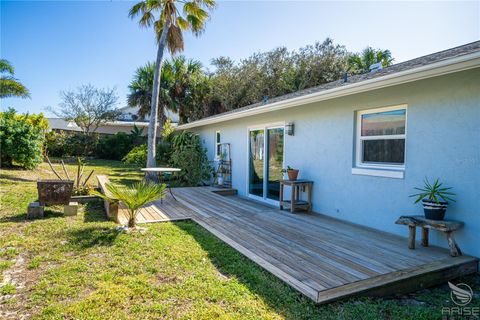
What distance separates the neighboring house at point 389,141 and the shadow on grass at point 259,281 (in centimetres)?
276

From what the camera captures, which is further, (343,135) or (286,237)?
(343,135)

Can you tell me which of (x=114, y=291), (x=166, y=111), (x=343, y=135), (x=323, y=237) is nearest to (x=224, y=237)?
(x=323, y=237)

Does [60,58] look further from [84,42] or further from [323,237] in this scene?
[323,237]

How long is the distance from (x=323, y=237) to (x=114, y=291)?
328 cm

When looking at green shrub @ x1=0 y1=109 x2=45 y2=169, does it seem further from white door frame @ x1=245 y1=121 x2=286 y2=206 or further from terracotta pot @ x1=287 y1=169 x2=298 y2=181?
terracotta pot @ x1=287 y1=169 x2=298 y2=181

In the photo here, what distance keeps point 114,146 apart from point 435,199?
21.4 meters

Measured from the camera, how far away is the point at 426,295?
11.1 feet

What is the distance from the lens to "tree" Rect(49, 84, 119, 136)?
22.8 m

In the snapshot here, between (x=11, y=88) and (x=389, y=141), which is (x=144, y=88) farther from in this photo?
(x=389, y=141)

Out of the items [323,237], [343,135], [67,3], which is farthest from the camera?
[67,3]

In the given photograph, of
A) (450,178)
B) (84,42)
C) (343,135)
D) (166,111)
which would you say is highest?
(84,42)

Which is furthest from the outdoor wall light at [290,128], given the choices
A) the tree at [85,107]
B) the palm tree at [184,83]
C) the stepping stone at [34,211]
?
the tree at [85,107]

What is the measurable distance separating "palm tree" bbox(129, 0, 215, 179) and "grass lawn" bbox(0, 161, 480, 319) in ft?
24.3

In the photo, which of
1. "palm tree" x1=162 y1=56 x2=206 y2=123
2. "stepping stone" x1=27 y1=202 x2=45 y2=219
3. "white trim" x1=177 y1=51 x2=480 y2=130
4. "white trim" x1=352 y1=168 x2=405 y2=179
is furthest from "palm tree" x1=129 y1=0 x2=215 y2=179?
"palm tree" x1=162 y1=56 x2=206 y2=123
